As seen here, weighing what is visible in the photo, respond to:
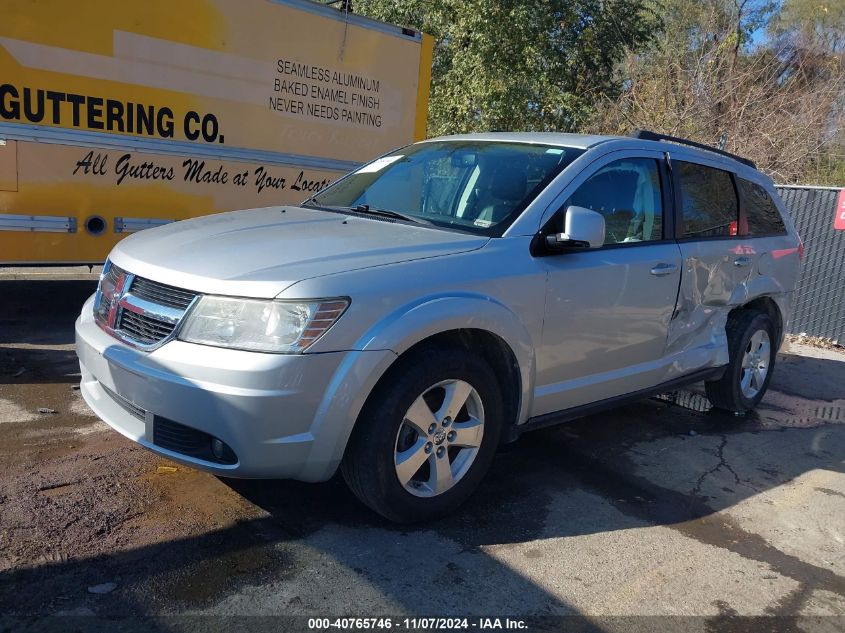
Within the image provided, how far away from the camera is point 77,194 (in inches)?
257

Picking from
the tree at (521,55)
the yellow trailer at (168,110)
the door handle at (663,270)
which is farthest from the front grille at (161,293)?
the tree at (521,55)

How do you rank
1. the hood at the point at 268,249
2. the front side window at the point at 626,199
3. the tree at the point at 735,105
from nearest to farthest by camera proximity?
the hood at the point at 268,249, the front side window at the point at 626,199, the tree at the point at 735,105

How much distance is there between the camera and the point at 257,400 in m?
2.90

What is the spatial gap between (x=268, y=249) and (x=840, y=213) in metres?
7.85

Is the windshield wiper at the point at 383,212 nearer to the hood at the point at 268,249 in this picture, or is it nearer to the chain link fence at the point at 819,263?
the hood at the point at 268,249

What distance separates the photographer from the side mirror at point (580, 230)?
370cm

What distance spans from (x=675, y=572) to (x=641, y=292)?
1.60 meters

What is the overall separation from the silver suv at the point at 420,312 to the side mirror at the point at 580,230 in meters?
0.01

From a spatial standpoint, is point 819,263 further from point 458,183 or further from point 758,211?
point 458,183

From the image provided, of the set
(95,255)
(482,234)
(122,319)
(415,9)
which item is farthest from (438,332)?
(415,9)

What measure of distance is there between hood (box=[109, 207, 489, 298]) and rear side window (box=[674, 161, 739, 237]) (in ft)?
6.01

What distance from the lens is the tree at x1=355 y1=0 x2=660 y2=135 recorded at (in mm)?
16312

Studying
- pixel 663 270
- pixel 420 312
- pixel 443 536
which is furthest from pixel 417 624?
pixel 663 270

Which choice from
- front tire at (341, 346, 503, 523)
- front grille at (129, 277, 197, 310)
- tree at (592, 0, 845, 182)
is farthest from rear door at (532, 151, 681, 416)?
tree at (592, 0, 845, 182)
